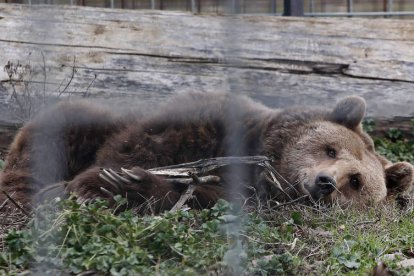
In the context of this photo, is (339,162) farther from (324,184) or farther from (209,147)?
(209,147)

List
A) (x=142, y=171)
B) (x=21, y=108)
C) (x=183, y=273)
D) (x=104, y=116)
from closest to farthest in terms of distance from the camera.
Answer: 1. (x=183, y=273)
2. (x=142, y=171)
3. (x=104, y=116)
4. (x=21, y=108)

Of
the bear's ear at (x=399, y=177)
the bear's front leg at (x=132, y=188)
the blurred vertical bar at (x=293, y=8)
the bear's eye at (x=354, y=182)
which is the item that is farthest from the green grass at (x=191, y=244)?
the blurred vertical bar at (x=293, y=8)

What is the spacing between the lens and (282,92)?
18.4 feet

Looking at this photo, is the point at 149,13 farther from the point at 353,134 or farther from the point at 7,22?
the point at 353,134

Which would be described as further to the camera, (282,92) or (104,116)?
(282,92)

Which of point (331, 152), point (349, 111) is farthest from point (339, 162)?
point (349, 111)

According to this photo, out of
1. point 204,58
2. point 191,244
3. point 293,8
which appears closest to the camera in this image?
point 191,244

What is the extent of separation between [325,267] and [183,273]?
730 mm

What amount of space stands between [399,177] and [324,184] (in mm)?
763

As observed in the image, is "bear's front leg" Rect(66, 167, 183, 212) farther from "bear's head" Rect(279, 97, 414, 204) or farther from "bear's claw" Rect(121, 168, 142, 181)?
"bear's head" Rect(279, 97, 414, 204)

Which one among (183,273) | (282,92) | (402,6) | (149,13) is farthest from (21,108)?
(402,6)

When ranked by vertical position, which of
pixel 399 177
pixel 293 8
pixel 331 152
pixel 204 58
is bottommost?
pixel 399 177

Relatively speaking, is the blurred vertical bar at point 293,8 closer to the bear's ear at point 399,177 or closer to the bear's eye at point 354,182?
the bear's ear at point 399,177

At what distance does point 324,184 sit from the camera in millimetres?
4250
